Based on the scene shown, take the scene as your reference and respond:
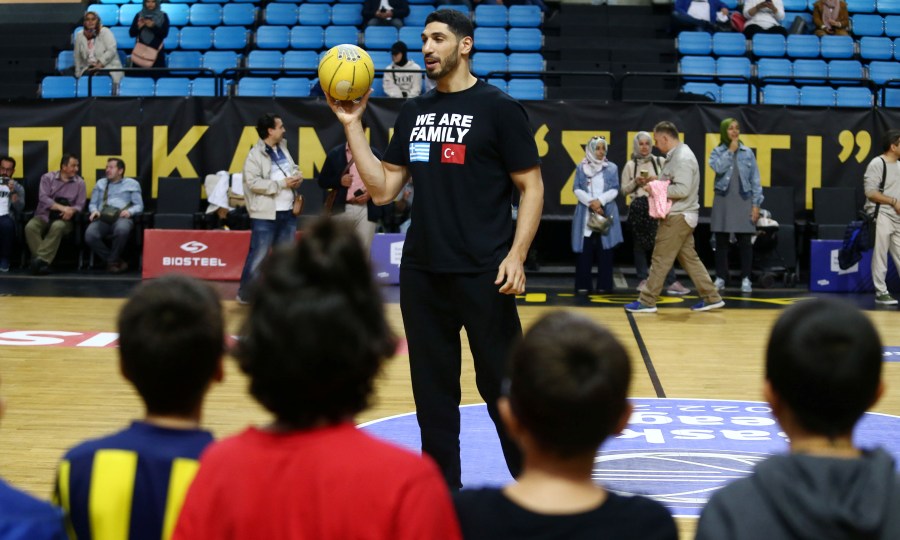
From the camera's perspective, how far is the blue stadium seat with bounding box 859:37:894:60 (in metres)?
16.4

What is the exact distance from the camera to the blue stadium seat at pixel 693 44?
16.3 metres

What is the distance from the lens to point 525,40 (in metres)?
16.4

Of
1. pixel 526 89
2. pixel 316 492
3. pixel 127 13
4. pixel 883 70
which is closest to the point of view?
pixel 316 492

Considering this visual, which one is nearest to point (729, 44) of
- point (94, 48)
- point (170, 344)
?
point (94, 48)

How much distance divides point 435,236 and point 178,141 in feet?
35.7

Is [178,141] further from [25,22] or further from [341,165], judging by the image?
[25,22]

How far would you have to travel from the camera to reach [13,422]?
6379 millimetres

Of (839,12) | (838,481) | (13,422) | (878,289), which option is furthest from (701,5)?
(838,481)

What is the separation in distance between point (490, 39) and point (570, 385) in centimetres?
1489

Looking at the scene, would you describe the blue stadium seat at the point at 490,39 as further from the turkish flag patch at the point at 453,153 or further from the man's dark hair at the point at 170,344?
the man's dark hair at the point at 170,344

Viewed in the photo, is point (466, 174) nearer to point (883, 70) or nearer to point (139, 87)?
point (139, 87)

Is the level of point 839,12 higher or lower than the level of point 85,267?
higher

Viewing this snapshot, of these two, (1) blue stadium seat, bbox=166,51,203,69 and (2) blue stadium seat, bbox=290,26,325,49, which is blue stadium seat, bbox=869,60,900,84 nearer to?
(2) blue stadium seat, bbox=290,26,325,49

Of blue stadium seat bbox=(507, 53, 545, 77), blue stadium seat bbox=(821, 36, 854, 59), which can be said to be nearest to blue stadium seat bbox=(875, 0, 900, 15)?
blue stadium seat bbox=(821, 36, 854, 59)
